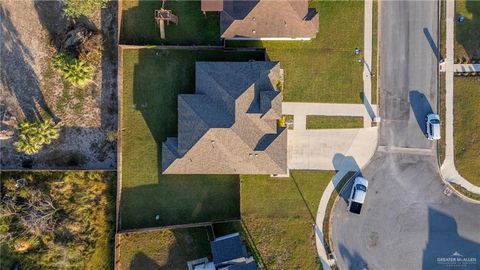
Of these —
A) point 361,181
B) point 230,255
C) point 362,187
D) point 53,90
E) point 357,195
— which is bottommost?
point 230,255

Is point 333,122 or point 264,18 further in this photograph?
point 333,122

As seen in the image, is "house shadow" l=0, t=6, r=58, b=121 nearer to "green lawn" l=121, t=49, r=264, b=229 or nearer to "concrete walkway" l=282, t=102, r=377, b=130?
A: "green lawn" l=121, t=49, r=264, b=229

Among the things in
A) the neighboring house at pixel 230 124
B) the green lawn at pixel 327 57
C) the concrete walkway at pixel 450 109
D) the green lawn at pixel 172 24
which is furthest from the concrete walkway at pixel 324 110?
the green lawn at pixel 172 24

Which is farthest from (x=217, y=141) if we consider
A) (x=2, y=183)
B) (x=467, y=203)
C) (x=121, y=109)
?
(x=467, y=203)

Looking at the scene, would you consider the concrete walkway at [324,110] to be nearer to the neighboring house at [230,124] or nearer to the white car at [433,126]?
the neighboring house at [230,124]

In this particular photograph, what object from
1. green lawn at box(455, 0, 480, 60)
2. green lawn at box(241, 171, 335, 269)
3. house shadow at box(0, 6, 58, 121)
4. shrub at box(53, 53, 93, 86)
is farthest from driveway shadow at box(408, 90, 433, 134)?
house shadow at box(0, 6, 58, 121)

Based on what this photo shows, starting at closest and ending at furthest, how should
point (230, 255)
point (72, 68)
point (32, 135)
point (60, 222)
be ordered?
point (72, 68) < point (230, 255) < point (32, 135) < point (60, 222)

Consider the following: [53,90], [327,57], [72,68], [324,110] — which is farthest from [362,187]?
[53,90]

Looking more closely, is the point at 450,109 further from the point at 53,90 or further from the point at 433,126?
the point at 53,90
